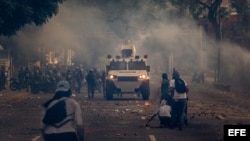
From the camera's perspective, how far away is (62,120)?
35.0 ft

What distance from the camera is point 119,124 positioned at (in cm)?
2352

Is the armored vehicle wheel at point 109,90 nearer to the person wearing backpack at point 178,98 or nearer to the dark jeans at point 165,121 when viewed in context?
the dark jeans at point 165,121

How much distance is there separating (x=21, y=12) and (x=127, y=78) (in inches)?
328

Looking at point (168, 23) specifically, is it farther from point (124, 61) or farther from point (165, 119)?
point (165, 119)

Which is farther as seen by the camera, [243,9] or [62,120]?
[243,9]

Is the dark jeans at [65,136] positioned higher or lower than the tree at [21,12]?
lower

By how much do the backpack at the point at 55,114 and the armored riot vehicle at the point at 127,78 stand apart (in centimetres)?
2678

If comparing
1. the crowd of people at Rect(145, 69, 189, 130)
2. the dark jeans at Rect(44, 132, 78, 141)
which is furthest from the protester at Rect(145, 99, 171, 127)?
the dark jeans at Rect(44, 132, 78, 141)

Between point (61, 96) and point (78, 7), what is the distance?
277ft

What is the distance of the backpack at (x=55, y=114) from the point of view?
420 inches

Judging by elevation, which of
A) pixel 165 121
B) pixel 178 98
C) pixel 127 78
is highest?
pixel 127 78

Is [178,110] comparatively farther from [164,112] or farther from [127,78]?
[127,78]

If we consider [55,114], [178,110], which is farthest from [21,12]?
[55,114]

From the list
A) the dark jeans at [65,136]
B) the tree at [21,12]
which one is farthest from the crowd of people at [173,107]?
the tree at [21,12]
